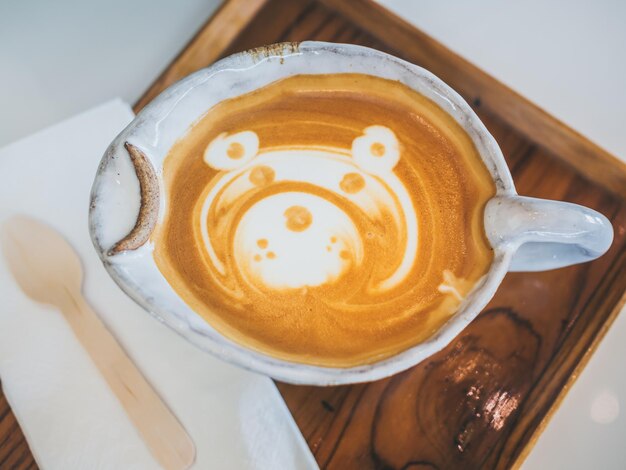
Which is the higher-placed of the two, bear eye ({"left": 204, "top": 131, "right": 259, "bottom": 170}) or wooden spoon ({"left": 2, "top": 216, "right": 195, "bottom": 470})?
bear eye ({"left": 204, "top": 131, "right": 259, "bottom": 170})

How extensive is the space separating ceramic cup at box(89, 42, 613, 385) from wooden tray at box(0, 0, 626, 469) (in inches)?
4.7

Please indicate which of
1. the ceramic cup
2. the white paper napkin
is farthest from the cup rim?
the white paper napkin

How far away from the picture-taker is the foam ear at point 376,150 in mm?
676

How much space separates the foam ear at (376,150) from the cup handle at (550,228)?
0.14 m

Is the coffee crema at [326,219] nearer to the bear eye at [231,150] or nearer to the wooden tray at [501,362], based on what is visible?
the bear eye at [231,150]

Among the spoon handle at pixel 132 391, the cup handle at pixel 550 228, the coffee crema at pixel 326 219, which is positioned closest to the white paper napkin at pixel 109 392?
the spoon handle at pixel 132 391

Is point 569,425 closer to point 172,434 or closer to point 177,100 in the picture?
point 172,434

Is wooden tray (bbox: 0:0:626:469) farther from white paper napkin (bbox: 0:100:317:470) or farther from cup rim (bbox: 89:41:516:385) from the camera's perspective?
cup rim (bbox: 89:41:516:385)

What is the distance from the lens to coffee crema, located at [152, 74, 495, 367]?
1.99 ft

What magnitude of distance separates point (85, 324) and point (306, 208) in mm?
335

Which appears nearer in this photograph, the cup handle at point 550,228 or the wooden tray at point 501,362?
the cup handle at point 550,228

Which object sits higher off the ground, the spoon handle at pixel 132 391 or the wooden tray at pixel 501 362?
the wooden tray at pixel 501 362

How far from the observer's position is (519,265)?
2.04ft

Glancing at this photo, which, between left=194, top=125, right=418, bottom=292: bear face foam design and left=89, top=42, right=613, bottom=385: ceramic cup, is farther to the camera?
left=194, top=125, right=418, bottom=292: bear face foam design
